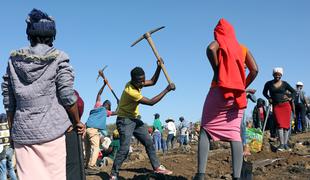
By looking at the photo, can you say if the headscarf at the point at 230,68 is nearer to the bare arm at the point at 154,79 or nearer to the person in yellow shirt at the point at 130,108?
the person in yellow shirt at the point at 130,108

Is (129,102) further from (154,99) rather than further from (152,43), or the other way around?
(152,43)

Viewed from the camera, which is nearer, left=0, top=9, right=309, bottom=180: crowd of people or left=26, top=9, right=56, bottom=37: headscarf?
left=0, top=9, right=309, bottom=180: crowd of people

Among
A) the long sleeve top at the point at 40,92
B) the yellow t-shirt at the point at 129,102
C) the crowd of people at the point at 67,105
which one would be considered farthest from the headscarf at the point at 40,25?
the yellow t-shirt at the point at 129,102

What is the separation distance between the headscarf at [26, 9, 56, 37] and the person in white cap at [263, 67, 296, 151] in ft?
21.1

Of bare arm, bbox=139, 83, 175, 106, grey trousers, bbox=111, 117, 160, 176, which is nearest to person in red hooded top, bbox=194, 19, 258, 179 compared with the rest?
bare arm, bbox=139, 83, 175, 106

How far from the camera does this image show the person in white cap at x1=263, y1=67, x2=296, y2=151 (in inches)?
389

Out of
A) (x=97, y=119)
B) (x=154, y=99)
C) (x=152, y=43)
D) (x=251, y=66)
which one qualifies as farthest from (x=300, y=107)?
(x=251, y=66)

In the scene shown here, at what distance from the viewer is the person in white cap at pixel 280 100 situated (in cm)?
989

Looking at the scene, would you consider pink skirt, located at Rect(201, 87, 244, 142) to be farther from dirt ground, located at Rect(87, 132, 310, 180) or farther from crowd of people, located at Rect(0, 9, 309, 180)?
dirt ground, located at Rect(87, 132, 310, 180)

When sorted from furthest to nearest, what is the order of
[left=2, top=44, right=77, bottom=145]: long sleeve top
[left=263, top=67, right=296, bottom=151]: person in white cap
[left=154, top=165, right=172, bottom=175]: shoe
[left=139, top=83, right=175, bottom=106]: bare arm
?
1. [left=263, top=67, right=296, bottom=151]: person in white cap
2. [left=154, top=165, right=172, bottom=175]: shoe
3. [left=139, top=83, right=175, bottom=106]: bare arm
4. [left=2, top=44, right=77, bottom=145]: long sleeve top

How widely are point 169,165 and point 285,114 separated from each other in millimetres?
2867

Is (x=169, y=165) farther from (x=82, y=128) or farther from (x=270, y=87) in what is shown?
(x=82, y=128)

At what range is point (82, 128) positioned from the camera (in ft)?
14.3

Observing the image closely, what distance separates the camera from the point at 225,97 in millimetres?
5391
